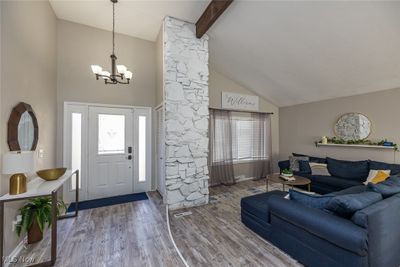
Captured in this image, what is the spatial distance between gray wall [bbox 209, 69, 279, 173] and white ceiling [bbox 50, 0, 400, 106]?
63 centimetres

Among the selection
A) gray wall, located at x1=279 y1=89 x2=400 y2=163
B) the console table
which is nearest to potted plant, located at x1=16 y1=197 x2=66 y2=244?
the console table

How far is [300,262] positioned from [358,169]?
3.06 meters

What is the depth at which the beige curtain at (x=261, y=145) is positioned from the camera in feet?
18.2

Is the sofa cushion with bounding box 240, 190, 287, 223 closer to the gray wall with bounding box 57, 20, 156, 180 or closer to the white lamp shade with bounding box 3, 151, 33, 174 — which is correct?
the white lamp shade with bounding box 3, 151, 33, 174

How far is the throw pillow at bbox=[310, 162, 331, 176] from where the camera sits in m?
4.27

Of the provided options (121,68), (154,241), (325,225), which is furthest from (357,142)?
(121,68)

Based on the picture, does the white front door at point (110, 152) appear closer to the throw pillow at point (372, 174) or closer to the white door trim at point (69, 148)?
the white door trim at point (69, 148)

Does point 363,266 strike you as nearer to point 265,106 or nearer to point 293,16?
point 293,16

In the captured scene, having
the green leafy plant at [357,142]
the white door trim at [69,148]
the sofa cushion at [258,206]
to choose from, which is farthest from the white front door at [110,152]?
the green leafy plant at [357,142]

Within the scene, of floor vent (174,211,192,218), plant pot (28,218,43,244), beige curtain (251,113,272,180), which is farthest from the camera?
beige curtain (251,113,272,180)

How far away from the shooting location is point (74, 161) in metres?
3.65

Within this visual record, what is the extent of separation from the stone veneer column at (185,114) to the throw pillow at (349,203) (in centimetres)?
225

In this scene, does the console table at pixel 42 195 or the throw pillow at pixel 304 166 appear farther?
the throw pillow at pixel 304 166

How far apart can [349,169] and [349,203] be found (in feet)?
9.79
